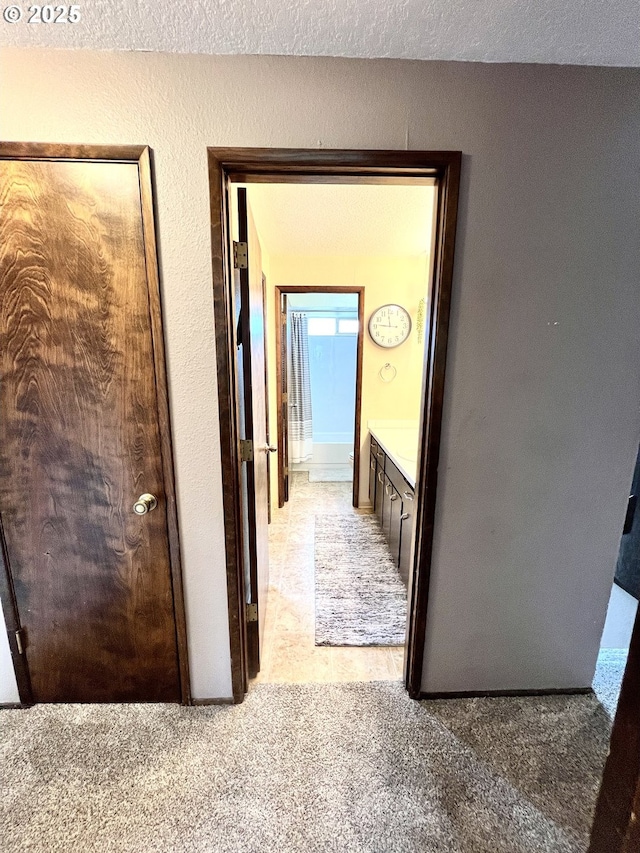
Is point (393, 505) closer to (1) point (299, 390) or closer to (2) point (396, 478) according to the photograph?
(2) point (396, 478)

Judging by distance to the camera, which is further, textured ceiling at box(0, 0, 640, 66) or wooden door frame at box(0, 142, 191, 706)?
wooden door frame at box(0, 142, 191, 706)

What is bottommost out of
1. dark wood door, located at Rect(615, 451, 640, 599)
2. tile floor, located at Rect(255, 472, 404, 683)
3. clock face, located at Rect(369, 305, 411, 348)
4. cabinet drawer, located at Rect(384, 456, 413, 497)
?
tile floor, located at Rect(255, 472, 404, 683)

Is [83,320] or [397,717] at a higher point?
[83,320]

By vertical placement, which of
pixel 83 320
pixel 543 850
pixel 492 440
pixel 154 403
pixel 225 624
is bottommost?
pixel 543 850

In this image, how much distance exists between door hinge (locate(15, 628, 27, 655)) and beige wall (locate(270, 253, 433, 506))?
2.36 meters

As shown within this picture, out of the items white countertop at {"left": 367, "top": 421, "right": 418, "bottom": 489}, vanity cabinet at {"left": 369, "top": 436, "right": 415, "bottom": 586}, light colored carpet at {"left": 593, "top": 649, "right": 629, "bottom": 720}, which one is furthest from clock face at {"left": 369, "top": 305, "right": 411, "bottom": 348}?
light colored carpet at {"left": 593, "top": 649, "right": 629, "bottom": 720}

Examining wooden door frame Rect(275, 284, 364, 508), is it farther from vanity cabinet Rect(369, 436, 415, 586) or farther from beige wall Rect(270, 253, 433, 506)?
vanity cabinet Rect(369, 436, 415, 586)

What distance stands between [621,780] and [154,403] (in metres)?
1.40

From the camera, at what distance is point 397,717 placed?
1.38m

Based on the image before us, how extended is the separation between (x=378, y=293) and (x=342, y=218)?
1006mm

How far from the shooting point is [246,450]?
1.40 meters

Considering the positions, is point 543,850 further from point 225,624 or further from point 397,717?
point 225,624

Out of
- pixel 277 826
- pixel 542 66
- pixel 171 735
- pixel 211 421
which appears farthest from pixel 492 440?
pixel 171 735

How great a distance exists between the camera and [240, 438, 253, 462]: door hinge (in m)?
1.38
